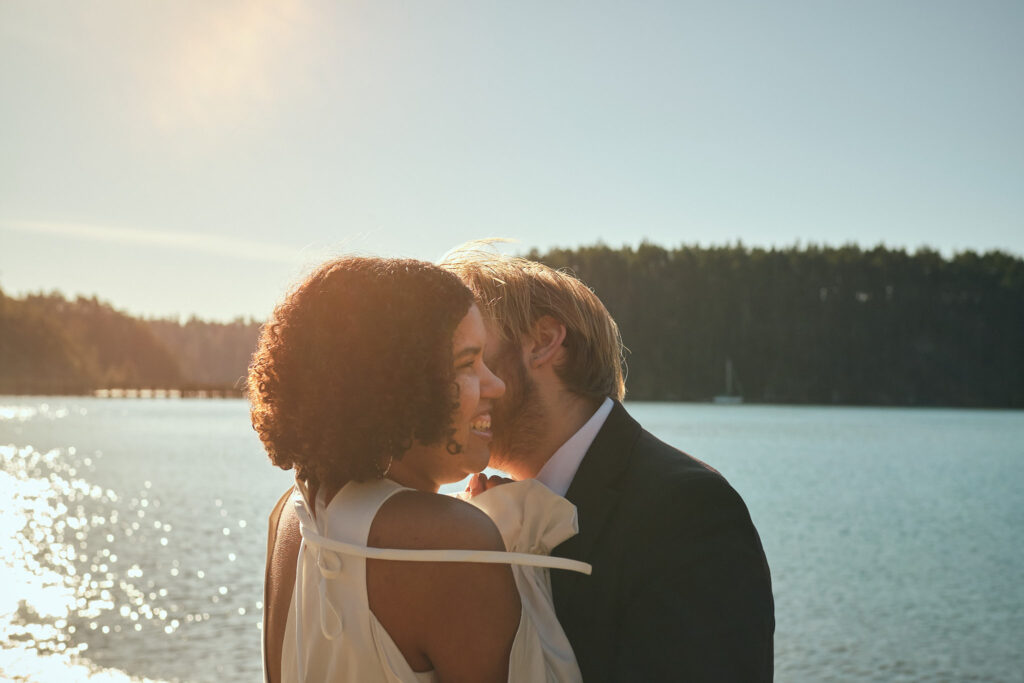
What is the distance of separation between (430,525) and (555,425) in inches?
42.3

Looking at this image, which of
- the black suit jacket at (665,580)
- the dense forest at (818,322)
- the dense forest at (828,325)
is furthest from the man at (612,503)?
the dense forest at (828,325)

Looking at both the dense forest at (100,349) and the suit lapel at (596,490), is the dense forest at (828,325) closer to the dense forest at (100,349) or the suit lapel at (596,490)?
the dense forest at (100,349)

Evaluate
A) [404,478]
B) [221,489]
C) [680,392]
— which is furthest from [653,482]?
[680,392]

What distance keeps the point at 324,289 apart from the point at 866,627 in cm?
1516

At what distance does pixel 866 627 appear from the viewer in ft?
49.9

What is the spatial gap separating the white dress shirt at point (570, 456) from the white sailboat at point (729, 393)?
86.2 m

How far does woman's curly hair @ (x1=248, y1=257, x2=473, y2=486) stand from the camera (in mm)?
1719

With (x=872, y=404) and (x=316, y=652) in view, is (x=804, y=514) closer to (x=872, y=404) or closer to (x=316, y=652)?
(x=316, y=652)

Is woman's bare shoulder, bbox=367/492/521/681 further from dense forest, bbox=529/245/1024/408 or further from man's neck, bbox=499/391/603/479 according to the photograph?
dense forest, bbox=529/245/1024/408

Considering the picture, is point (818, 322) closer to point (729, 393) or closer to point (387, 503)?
point (729, 393)

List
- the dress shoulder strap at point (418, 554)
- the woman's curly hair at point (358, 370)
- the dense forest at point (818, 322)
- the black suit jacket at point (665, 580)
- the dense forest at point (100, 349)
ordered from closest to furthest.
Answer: the dress shoulder strap at point (418, 554) < the woman's curly hair at point (358, 370) < the black suit jacket at point (665, 580) < the dense forest at point (818, 322) < the dense forest at point (100, 349)

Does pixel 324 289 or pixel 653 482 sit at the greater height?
pixel 324 289

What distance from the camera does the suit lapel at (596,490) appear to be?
2219mm

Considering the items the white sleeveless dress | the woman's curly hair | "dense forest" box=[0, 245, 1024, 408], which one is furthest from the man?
"dense forest" box=[0, 245, 1024, 408]
